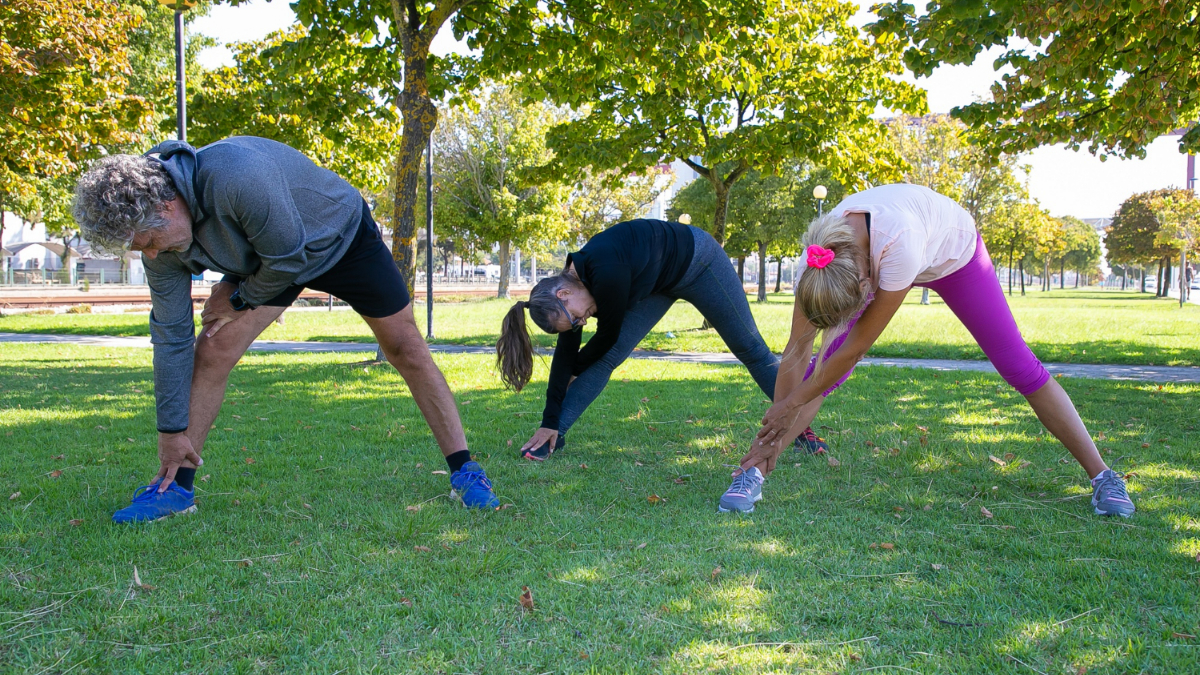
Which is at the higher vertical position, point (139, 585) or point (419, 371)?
point (419, 371)

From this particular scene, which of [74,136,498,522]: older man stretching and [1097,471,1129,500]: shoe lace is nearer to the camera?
[74,136,498,522]: older man stretching

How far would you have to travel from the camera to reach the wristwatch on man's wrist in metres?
3.37

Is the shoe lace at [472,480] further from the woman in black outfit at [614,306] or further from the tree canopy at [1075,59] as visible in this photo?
the tree canopy at [1075,59]

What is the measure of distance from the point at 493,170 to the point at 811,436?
31.3 m

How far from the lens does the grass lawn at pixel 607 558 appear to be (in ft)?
7.47

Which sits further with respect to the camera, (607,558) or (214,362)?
(214,362)

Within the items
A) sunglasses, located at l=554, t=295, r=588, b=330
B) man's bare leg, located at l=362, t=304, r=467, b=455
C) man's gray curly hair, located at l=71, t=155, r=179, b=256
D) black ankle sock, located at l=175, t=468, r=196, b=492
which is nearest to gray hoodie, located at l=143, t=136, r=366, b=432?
man's gray curly hair, located at l=71, t=155, r=179, b=256

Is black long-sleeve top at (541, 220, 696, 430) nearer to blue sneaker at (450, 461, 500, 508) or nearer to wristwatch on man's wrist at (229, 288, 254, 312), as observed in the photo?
blue sneaker at (450, 461, 500, 508)

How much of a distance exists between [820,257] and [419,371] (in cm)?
194

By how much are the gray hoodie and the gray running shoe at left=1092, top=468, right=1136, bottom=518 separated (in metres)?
3.55

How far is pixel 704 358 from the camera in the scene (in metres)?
10.7

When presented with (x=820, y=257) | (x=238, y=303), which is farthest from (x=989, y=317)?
(x=238, y=303)

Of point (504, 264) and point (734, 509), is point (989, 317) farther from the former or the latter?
point (504, 264)

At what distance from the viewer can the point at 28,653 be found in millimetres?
2234
